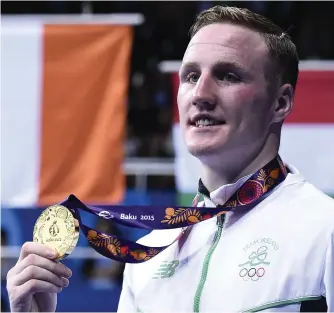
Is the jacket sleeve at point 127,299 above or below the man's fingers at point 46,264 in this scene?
below

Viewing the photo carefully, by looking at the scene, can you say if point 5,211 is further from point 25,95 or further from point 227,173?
point 227,173

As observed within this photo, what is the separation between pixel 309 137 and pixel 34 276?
214 cm

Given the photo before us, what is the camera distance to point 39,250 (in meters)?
1.42

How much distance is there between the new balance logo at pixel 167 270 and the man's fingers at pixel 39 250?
0.86 ft

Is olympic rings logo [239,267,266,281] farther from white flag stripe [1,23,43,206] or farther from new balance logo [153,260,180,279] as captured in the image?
white flag stripe [1,23,43,206]

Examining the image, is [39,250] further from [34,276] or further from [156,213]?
[156,213]

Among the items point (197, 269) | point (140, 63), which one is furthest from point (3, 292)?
point (140, 63)

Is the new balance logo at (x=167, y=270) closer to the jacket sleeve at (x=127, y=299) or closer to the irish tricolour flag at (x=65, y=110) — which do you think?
the jacket sleeve at (x=127, y=299)

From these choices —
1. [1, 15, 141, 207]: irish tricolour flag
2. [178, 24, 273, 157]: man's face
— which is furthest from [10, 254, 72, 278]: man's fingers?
[1, 15, 141, 207]: irish tricolour flag

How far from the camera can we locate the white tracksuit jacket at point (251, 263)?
4.43ft

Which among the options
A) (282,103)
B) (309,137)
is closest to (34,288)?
(282,103)

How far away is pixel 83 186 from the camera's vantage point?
10.8 feet

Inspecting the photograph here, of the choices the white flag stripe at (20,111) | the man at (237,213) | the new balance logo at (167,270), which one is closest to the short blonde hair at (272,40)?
the man at (237,213)

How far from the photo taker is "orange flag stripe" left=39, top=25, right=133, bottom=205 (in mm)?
3273
